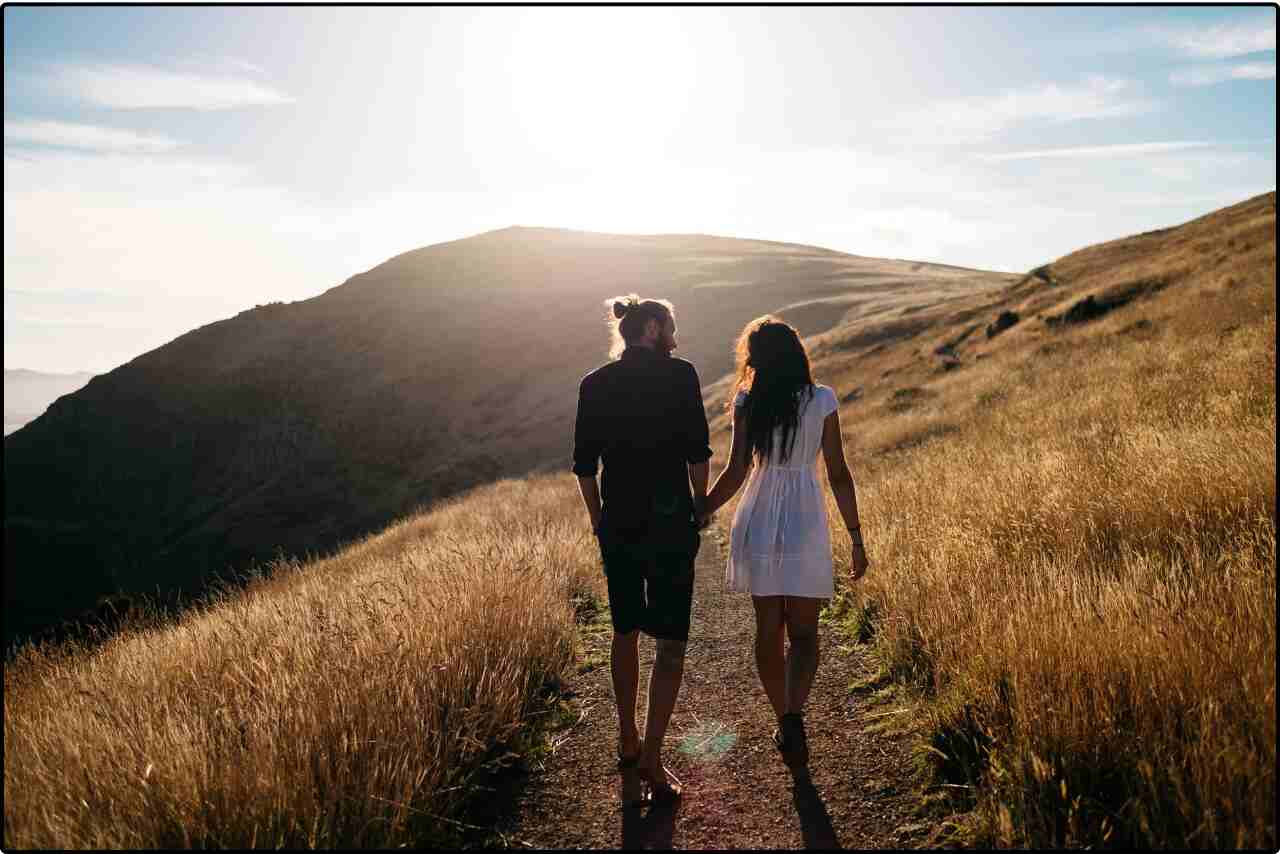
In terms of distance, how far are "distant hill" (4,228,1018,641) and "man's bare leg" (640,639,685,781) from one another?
1148 inches

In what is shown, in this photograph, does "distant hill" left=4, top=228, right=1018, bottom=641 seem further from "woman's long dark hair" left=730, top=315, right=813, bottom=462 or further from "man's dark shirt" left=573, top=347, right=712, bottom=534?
"man's dark shirt" left=573, top=347, right=712, bottom=534

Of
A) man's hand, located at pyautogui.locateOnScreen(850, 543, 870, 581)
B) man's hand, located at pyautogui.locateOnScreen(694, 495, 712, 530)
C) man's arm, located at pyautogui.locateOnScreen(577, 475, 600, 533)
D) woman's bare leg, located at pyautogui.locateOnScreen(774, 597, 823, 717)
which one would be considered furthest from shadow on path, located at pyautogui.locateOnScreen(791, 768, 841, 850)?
man's arm, located at pyautogui.locateOnScreen(577, 475, 600, 533)

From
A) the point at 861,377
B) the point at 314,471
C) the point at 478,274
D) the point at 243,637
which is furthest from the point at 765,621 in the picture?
the point at 478,274

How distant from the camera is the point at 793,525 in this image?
→ 13.3ft

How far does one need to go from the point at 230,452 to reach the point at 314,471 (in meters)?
10.4

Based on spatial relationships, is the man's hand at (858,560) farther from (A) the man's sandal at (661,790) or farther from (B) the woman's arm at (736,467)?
(A) the man's sandal at (661,790)

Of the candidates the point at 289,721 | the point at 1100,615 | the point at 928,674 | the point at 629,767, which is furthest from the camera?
the point at 928,674

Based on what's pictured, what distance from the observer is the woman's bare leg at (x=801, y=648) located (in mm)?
4090

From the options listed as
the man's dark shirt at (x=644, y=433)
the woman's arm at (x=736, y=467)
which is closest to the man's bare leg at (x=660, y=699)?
the man's dark shirt at (x=644, y=433)

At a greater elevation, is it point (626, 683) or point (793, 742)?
point (626, 683)

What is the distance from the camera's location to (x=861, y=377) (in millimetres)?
28500

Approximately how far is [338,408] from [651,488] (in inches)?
2276

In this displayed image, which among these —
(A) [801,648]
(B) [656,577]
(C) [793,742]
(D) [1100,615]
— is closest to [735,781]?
(C) [793,742]

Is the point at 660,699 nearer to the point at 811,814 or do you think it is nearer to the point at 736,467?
the point at 811,814
